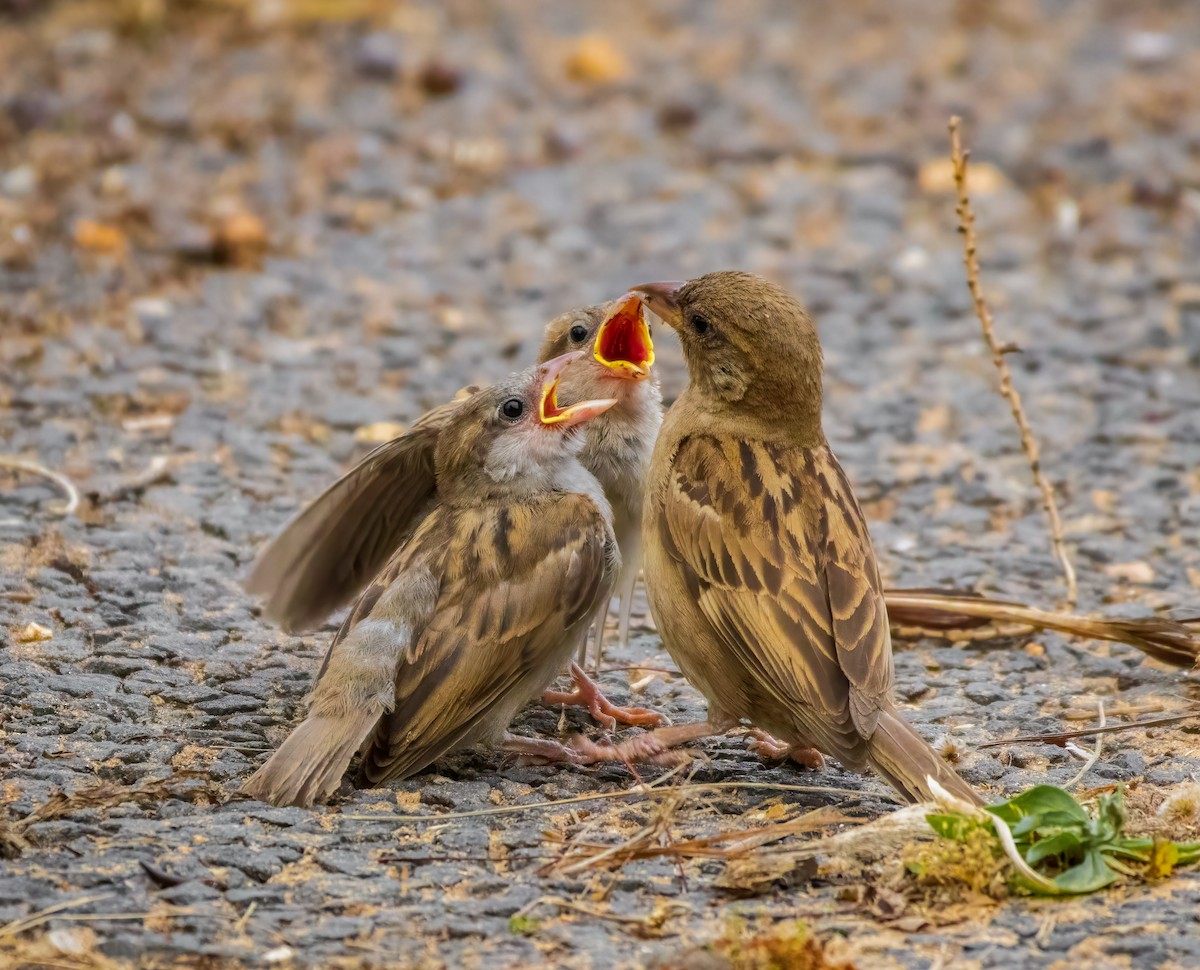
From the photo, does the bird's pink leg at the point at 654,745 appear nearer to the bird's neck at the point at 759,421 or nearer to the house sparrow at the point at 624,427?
the house sparrow at the point at 624,427

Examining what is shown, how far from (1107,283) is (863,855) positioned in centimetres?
617

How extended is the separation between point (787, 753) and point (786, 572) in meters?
0.67

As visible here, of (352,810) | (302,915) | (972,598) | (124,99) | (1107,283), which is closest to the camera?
(302,915)

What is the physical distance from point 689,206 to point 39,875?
276 inches

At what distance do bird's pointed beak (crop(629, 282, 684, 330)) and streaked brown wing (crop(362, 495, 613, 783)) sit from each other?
84 centimetres

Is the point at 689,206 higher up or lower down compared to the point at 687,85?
lower down

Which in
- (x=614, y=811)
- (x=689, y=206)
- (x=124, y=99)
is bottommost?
(x=614, y=811)

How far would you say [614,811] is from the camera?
512cm

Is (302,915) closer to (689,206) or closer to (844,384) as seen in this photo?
(844,384)

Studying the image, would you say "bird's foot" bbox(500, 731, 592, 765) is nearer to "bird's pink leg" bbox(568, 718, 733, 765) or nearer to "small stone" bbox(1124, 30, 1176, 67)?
"bird's pink leg" bbox(568, 718, 733, 765)

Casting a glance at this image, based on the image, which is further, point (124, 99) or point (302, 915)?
point (124, 99)

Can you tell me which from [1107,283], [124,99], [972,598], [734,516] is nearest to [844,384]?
[1107,283]

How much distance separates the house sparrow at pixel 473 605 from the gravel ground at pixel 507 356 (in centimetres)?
18

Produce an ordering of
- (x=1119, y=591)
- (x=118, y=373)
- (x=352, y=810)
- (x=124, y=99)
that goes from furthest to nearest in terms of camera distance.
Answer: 1. (x=124, y=99)
2. (x=118, y=373)
3. (x=1119, y=591)
4. (x=352, y=810)
